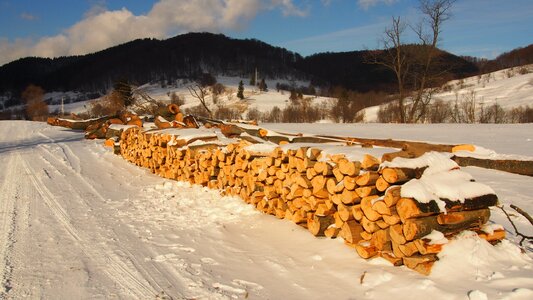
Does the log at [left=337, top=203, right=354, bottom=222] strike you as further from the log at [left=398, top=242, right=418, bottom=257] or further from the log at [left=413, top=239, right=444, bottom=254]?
the log at [left=413, top=239, right=444, bottom=254]

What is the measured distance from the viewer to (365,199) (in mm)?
4578

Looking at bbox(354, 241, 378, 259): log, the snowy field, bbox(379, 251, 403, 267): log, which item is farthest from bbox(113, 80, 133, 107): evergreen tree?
bbox(379, 251, 403, 267): log

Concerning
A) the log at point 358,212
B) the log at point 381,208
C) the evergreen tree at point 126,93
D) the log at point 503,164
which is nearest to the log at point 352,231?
the log at point 358,212

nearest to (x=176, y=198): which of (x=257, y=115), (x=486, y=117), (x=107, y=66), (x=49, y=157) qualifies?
(x=49, y=157)

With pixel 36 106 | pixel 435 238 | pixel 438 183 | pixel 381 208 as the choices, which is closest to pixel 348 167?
pixel 381 208

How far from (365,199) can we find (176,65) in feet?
526

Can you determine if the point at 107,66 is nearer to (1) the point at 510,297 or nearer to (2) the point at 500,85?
(2) the point at 500,85

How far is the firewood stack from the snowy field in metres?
0.17

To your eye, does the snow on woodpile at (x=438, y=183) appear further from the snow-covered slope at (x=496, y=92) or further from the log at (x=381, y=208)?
the snow-covered slope at (x=496, y=92)

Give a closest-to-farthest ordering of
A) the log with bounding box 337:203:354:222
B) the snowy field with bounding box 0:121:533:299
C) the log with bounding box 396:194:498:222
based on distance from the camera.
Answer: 1. the snowy field with bounding box 0:121:533:299
2. the log with bounding box 396:194:498:222
3. the log with bounding box 337:203:354:222

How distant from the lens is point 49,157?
43.6 feet

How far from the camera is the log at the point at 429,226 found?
3969mm

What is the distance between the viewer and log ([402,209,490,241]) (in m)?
3.97

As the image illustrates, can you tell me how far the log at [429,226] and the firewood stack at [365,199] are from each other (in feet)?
0.03
